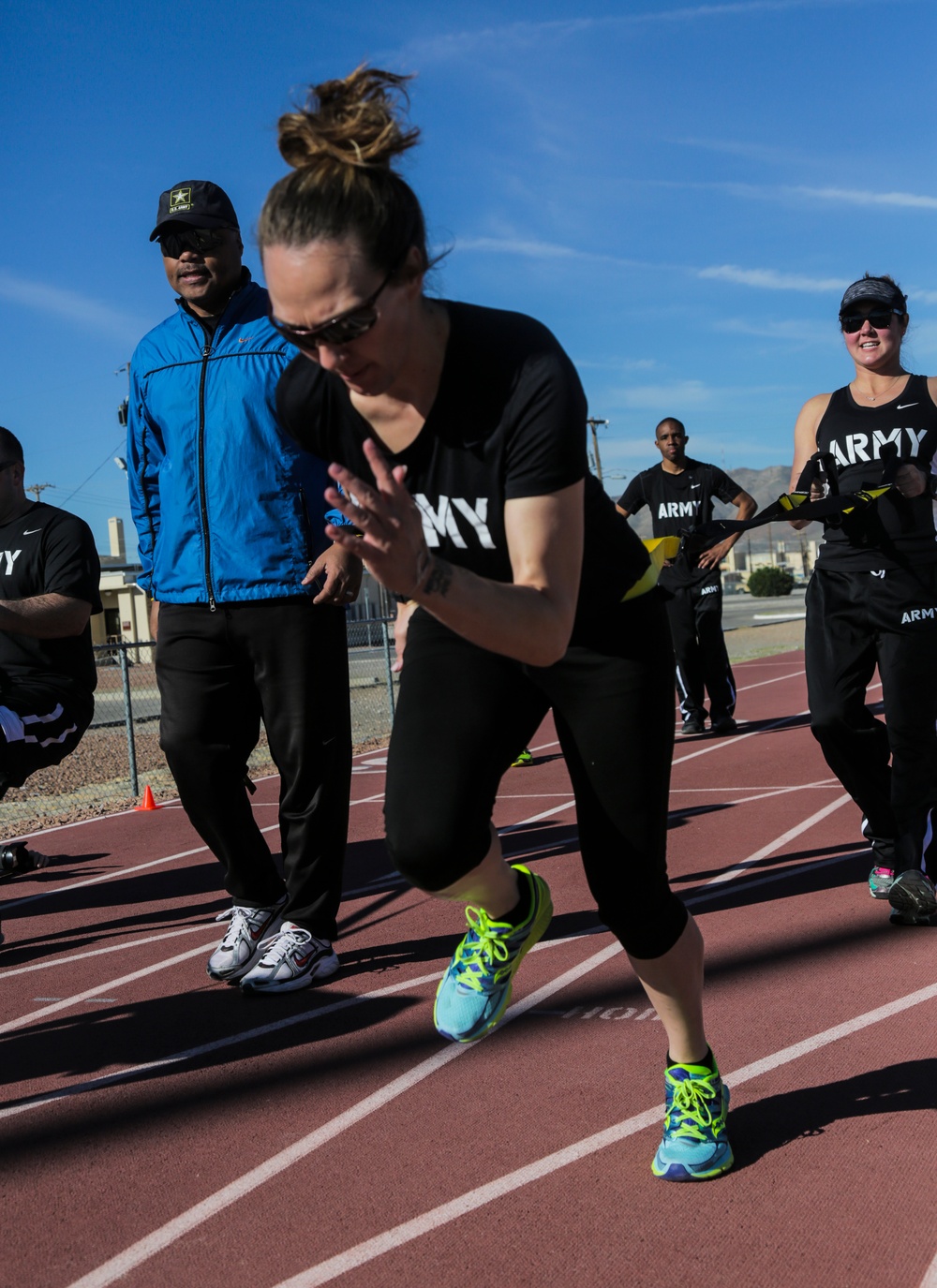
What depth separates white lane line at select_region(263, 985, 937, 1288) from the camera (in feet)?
8.33

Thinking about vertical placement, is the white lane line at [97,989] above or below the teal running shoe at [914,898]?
below

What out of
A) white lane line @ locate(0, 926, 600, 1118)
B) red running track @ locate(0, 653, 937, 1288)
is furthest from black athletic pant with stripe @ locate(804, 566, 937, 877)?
white lane line @ locate(0, 926, 600, 1118)

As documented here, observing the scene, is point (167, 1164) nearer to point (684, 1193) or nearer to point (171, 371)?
point (684, 1193)

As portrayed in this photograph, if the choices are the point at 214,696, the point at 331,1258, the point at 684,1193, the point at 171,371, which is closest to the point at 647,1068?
the point at 684,1193

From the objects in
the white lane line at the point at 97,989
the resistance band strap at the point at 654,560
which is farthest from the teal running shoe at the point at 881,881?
the white lane line at the point at 97,989

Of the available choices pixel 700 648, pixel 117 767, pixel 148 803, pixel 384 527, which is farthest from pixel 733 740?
pixel 384 527

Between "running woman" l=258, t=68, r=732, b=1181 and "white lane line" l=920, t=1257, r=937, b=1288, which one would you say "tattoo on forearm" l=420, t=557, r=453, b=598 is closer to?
"running woman" l=258, t=68, r=732, b=1181

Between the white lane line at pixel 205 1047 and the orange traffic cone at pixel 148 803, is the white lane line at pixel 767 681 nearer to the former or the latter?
the orange traffic cone at pixel 148 803

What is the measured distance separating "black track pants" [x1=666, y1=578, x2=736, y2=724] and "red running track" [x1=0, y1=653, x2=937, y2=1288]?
5259 mm

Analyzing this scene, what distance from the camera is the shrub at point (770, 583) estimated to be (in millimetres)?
72812

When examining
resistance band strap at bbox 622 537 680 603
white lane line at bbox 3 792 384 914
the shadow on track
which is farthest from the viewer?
white lane line at bbox 3 792 384 914

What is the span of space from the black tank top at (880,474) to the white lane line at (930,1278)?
9.51 ft

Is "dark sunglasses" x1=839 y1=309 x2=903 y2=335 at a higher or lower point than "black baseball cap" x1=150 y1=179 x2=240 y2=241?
lower

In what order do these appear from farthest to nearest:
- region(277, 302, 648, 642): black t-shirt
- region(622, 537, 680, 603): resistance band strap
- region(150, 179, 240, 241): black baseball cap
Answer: region(150, 179, 240, 241): black baseball cap
region(622, 537, 680, 603): resistance band strap
region(277, 302, 648, 642): black t-shirt
